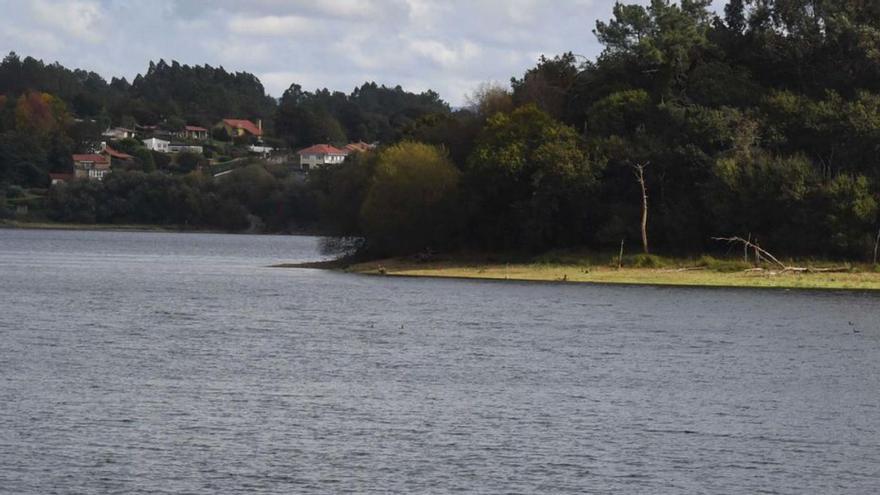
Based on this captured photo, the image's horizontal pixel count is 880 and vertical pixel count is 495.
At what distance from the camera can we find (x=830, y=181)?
3376 inches

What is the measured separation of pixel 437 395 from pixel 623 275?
49.0 meters

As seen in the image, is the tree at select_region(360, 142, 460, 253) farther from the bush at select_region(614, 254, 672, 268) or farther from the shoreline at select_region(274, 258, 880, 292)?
the bush at select_region(614, 254, 672, 268)

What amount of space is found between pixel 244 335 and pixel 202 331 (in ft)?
7.68

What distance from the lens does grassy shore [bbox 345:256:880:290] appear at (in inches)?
3214

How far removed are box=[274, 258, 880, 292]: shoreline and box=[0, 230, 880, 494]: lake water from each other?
25.5ft

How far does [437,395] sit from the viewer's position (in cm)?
3869

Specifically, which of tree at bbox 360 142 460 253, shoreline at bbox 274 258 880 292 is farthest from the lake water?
tree at bbox 360 142 460 253

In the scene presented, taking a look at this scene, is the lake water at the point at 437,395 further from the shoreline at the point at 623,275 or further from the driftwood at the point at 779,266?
the driftwood at the point at 779,266

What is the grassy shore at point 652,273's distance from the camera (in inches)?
3214

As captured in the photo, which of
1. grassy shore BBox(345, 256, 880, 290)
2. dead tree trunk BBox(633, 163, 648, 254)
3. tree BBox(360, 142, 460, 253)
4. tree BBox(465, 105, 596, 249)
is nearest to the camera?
grassy shore BBox(345, 256, 880, 290)

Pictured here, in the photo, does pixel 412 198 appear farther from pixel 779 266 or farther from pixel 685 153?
pixel 779 266

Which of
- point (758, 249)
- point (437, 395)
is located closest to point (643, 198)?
point (758, 249)

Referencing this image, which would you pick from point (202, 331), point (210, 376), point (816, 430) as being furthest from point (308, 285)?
point (816, 430)

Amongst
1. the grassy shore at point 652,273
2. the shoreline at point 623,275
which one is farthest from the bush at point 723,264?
the shoreline at point 623,275
